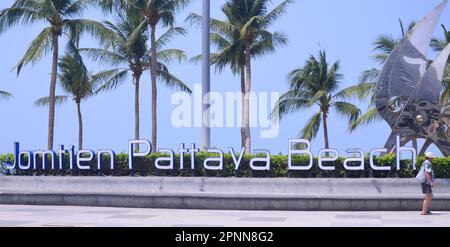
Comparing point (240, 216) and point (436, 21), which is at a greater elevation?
point (436, 21)

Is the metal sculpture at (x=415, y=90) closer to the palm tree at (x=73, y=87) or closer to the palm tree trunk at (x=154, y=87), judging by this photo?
the palm tree trunk at (x=154, y=87)

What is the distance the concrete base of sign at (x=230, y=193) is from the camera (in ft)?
60.4

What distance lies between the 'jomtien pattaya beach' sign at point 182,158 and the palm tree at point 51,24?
5782 millimetres

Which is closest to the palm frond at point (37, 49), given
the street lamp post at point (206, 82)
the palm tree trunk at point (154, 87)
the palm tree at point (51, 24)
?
the palm tree at point (51, 24)

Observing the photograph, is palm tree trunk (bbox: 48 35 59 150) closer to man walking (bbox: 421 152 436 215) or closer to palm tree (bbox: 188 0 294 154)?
palm tree (bbox: 188 0 294 154)

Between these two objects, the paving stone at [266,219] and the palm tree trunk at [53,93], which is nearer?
the paving stone at [266,219]

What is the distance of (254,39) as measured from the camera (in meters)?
39.6

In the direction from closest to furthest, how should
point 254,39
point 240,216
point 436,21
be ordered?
point 240,216, point 436,21, point 254,39

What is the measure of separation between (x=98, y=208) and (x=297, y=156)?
8.39 m

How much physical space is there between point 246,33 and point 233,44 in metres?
1.88

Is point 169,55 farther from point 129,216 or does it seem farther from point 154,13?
point 129,216
